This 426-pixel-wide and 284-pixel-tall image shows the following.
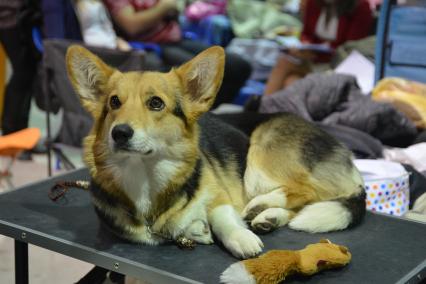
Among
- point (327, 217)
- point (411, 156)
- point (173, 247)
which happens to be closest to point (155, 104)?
point (173, 247)

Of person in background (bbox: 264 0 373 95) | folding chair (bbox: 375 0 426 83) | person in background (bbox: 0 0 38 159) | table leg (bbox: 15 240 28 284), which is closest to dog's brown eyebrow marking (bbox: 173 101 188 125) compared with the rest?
table leg (bbox: 15 240 28 284)

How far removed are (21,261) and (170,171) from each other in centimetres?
53

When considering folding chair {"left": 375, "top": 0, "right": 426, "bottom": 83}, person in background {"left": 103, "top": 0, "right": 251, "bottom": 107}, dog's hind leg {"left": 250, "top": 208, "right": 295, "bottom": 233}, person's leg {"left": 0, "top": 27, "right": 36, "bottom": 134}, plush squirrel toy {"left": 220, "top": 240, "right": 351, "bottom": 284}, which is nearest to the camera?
plush squirrel toy {"left": 220, "top": 240, "right": 351, "bottom": 284}

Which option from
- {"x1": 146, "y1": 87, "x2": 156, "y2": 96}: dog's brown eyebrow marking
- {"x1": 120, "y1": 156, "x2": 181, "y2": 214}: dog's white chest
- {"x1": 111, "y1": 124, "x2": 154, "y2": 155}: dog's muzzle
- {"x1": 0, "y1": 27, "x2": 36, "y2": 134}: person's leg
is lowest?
{"x1": 0, "y1": 27, "x2": 36, "y2": 134}: person's leg

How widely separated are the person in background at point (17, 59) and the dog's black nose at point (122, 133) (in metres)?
2.60

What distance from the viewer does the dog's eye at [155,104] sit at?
1.47m

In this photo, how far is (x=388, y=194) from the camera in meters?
2.25

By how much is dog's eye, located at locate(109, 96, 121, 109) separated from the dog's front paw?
410 millimetres

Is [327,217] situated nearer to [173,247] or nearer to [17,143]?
[173,247]

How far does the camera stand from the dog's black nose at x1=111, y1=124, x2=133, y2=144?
1.38 meters

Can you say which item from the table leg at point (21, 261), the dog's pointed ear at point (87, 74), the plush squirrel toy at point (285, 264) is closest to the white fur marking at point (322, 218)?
the plush squirrel toy at point (285, 264)

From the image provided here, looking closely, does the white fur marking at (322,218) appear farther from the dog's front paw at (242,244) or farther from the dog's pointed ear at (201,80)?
the dog's pointed ear at (201,80)

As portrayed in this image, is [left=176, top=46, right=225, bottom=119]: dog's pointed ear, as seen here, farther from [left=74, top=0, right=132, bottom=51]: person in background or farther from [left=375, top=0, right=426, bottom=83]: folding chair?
[left=74, top=0, right=132, bottom=51]: person in background

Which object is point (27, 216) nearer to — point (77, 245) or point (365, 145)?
point (77, 245)
